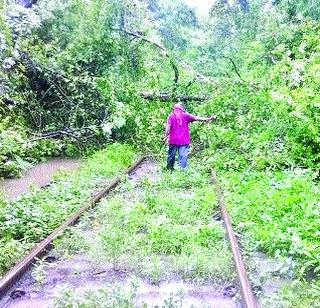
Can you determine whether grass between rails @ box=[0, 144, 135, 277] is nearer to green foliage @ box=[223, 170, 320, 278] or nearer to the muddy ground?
the muddy ground

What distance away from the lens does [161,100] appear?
62.9 ft

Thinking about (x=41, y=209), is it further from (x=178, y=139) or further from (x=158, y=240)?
(x=178, y=139)

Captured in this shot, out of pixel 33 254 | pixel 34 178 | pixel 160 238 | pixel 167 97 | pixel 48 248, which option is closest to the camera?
pixel 33 254

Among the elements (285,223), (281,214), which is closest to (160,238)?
(285,223)

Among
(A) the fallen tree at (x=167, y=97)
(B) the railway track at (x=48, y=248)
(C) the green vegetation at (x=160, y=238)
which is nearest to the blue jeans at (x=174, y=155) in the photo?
(C) the green vegetation at (x=160, y=238)

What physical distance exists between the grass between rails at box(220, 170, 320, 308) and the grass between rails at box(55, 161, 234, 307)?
18.3 inches

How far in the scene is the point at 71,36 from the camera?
19172 millimetres

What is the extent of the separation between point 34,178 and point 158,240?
8.01 m

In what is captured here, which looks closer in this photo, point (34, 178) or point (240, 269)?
A: point (240, 269)

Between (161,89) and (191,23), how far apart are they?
91.8 feet

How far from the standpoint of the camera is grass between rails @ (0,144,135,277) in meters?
6.58

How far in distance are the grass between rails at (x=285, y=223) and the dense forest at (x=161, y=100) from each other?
0.03m

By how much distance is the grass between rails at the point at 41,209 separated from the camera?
6575mm

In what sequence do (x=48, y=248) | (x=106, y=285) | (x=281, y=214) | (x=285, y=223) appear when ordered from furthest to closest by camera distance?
(x=281, y=214) < (x=285, y=223) < (x=48, y=248) < (x=106, y=285)
